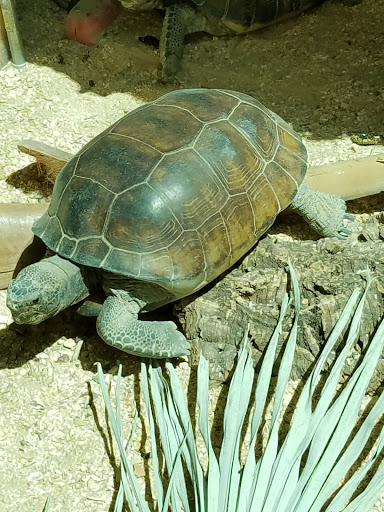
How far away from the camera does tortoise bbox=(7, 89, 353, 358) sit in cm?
274

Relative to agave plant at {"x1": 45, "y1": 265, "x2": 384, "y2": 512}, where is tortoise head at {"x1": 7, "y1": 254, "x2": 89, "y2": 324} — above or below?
above

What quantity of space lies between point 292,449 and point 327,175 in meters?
1.71

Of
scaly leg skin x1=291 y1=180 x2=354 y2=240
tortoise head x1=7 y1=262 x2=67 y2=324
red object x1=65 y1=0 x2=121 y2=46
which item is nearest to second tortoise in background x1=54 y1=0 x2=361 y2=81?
red object x1=65 y1=0 x2=121 y2=46

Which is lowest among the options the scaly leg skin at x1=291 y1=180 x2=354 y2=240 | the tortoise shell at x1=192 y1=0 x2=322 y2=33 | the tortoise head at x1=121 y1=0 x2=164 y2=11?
the scaly leg skin at x1=291 y1=180 x2=354 y2=240

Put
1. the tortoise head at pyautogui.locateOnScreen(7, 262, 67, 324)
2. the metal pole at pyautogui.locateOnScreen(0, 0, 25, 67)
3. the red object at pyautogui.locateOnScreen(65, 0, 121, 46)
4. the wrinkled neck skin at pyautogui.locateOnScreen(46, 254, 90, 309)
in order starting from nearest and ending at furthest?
the tortoise head at pyautogui.locateOnScreen(7, 262, 67, 324)
the wrinkled neck skin at pyautogui.locateOnScreen(46, 254, 90, 309)
the metal pole at pyautogui.locateOnScreen(0, 0, 25, 67)
the red object at pyautogui.locateOnScreen(65, 0, 121, 46)

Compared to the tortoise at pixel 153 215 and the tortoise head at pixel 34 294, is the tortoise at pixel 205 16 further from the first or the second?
the tortoise head at pixel 34 294

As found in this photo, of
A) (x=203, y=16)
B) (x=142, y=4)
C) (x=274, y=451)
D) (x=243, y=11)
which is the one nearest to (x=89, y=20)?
(x=142, y=4)

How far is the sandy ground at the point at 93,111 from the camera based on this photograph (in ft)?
9.03

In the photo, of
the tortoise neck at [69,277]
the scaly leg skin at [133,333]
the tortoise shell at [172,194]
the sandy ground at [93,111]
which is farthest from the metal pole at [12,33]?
the scaly leg skin at [133,333]

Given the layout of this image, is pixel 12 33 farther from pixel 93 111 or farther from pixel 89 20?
pixel 93 111

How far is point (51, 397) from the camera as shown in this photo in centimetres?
297

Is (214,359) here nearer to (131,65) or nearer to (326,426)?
(326,426)

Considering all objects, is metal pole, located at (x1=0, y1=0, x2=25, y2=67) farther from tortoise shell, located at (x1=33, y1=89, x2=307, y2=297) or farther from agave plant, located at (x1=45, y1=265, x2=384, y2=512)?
agave plant, located at (x1=45, y1=265, x2=384, y2=512)

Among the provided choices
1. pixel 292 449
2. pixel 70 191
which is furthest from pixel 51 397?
pixel 292 449
